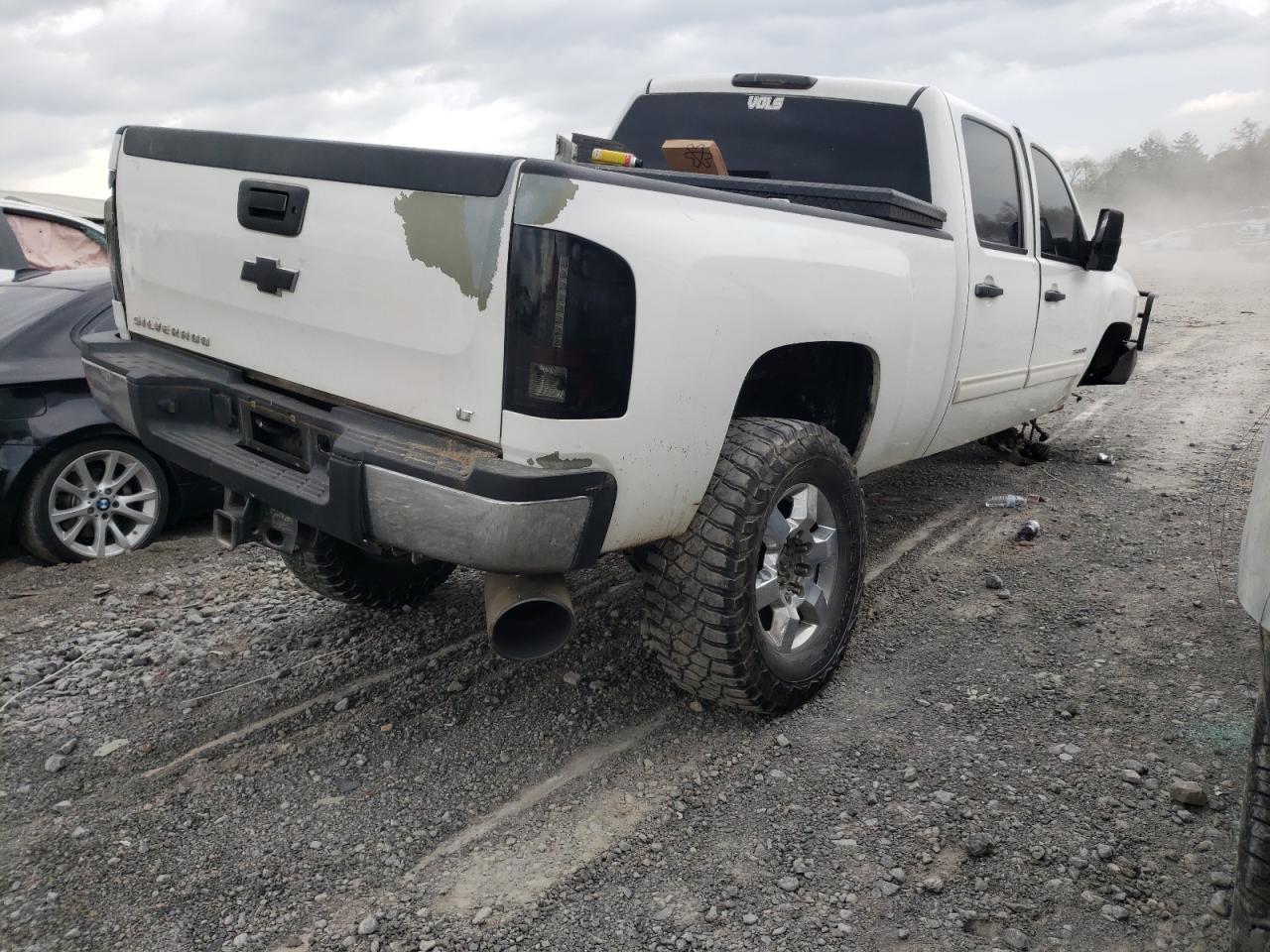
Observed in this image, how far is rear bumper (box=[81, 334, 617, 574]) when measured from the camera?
7.72ft

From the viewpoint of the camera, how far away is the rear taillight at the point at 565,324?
2285 millimetres

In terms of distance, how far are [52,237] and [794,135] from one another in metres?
5.30

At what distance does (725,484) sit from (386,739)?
1.35 m

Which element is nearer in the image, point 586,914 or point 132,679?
point 586,914

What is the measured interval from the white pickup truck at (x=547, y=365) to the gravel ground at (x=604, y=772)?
1.15ft

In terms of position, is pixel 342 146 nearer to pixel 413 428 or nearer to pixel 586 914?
pixel 413 428

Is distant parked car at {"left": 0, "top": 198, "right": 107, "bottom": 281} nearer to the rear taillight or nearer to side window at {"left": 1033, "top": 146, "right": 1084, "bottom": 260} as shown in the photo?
the rear taillight

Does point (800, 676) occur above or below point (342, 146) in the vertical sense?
below

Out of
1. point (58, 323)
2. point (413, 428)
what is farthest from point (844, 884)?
point (58, 323)

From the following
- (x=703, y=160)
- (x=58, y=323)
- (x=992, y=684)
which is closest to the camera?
(x=992, y=684)

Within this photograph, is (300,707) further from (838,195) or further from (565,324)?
(838,195)

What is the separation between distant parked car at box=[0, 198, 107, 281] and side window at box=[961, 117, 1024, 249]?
18.2 ft

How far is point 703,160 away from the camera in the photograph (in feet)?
14.1

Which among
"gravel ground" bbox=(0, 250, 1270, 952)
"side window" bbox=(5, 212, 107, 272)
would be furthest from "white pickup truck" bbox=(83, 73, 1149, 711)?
"side window" bbox=(5, 212, 107, 272)
